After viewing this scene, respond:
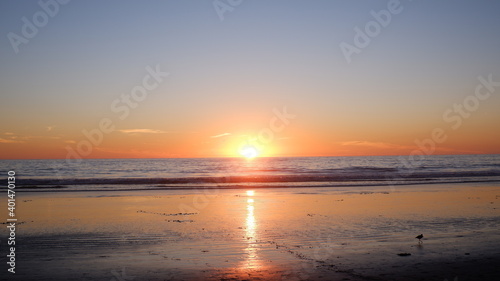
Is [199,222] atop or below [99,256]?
atop

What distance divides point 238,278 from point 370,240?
4991mm

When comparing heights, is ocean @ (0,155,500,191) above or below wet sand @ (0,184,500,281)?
above

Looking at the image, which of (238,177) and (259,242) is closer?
(259,242)

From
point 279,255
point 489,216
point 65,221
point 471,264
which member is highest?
point 65,221

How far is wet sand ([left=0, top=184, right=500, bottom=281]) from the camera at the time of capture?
834cm

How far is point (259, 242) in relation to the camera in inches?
437

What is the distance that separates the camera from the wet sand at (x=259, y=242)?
834cm

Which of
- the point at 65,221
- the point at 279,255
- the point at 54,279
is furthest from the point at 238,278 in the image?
the point at 65,221

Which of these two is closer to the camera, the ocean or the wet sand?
the wet sand

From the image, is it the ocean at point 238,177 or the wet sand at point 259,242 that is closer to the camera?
the wet sand at point 259,242

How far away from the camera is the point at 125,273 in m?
8.30

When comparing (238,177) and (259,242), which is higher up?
(238,177)

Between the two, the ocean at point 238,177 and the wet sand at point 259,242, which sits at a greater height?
the ocean at point 238,177

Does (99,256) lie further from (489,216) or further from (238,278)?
(489,216)
